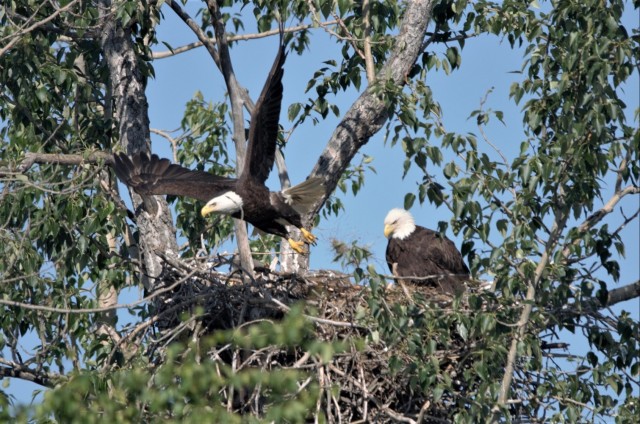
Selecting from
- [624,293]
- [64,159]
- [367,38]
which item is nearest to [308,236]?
[367,38]

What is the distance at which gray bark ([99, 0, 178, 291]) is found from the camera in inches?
316

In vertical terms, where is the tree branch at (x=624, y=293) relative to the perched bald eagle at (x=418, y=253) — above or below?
below

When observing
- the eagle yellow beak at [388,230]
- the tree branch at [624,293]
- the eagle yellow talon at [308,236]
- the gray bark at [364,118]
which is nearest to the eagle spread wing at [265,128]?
the gray bark at [364,118]

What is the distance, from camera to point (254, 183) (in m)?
8.41

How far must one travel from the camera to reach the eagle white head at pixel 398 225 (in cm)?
909

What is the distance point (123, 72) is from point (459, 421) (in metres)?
3.76

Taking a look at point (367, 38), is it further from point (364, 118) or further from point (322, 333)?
point (322, 333)

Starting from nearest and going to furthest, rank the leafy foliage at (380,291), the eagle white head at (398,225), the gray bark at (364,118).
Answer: the leafy foliage at (380,291), the gray bark at (364,118), the eagle white head at (398,225)

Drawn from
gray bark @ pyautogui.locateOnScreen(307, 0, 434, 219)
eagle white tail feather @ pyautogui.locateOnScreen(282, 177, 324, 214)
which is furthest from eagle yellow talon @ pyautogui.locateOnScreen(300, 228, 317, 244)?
gray bark @ pyautogui.locateOnScreen(307, 0, 434, 219)

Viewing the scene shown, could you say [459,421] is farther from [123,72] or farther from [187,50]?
[187,50]

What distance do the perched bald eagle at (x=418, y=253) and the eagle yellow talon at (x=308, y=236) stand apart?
2.06 feet

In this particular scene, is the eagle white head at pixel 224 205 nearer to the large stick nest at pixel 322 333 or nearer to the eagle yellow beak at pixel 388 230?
the large stick nest at pixel 322 333

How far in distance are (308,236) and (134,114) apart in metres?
1.52

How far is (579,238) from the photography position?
6051 mm
